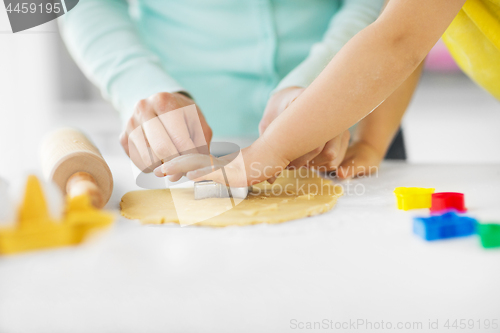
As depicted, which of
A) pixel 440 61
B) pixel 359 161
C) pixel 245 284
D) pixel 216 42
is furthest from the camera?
pixel 440 61

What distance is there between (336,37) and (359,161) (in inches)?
8.3

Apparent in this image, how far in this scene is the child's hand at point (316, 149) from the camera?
53 centimetres

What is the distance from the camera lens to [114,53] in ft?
2.28

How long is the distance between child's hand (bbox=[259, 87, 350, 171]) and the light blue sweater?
102 mm

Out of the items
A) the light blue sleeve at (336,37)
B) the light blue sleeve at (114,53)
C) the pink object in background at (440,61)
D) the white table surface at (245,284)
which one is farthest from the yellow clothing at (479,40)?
the pink object in background at (440,61)

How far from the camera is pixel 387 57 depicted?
1.37 ft

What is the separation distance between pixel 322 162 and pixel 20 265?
1.29 ft

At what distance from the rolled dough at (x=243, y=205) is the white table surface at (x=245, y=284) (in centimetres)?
5

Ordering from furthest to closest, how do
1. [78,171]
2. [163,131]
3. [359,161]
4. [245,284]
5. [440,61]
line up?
[440,61], [359,161], [163,131], [78,171], [245,284]

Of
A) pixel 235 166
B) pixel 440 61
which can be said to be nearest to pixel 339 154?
pixel 235 166

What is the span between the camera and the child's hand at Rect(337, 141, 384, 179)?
0.60 metres

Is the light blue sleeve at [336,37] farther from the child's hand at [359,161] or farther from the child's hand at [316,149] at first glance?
the child's hand at [359,161]

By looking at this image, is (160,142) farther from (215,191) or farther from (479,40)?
(479,40)

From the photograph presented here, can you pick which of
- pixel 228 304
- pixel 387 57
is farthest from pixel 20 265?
pixel 387 57
